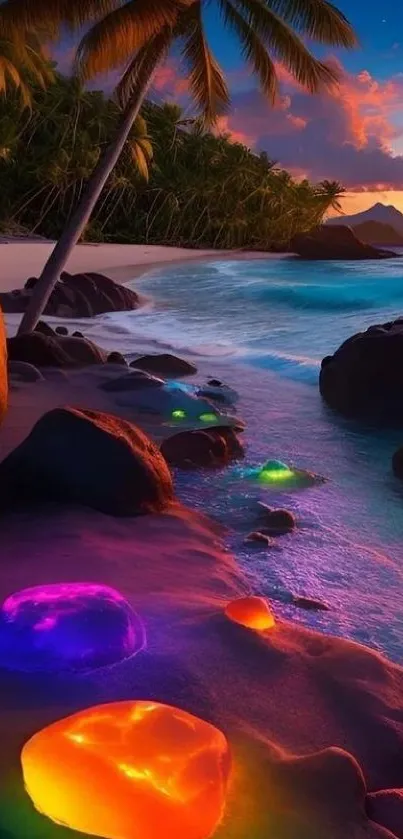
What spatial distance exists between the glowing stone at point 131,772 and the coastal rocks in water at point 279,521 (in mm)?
2251

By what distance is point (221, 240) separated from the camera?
152 feet

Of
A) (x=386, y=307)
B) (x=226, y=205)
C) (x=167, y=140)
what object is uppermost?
(x=167, y=140)

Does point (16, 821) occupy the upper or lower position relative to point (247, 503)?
upper

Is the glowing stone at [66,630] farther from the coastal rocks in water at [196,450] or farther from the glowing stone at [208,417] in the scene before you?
the glowing stone at [208,417]

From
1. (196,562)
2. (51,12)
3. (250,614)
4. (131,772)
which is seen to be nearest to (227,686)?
(250,614)

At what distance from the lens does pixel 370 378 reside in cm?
784

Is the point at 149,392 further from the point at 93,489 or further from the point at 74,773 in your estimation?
the point at 74,773

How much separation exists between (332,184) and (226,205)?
9.60 m

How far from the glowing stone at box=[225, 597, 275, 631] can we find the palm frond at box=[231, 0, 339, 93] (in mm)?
9101

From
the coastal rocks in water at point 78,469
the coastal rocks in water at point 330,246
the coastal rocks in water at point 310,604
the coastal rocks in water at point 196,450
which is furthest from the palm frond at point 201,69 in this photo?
the coastal rocks in water at point 330,246

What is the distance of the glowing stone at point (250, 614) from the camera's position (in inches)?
109

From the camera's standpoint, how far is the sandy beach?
181 centimetres

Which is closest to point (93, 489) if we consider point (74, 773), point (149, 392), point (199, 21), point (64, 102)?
point (74, 773)

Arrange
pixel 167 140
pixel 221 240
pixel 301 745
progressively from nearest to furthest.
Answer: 1. pixel 301 745
2. pixel 167 140
3. pixel 221 240
